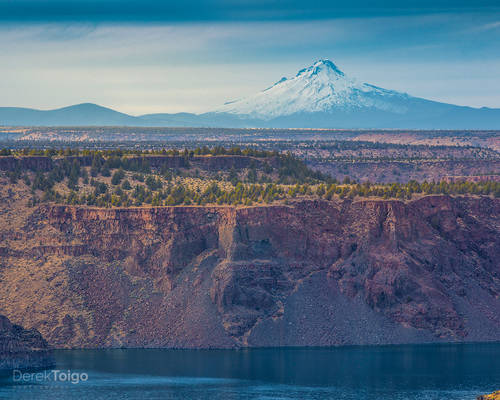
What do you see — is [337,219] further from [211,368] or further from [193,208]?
[211,368]

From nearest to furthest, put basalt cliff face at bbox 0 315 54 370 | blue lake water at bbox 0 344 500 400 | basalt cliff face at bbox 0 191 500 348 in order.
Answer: blue lake water at bbox 0 344 500 400
basalt cliff face at bbox 0 315 54 370
basalt cliff face at bbox 0 191 500 348

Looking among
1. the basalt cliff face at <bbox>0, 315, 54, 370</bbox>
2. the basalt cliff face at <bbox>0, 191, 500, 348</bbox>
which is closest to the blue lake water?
the basalt cliff face at <bbox>0, 315, 54, 370</bbox>

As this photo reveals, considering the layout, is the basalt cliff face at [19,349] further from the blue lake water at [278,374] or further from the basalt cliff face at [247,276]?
the basalt cliff face at [247,276]

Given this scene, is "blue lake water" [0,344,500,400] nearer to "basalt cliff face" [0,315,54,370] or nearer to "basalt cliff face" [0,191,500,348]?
"basalt cliff face" [0,315,54,370]

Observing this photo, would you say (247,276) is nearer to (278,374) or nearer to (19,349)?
(278,374)

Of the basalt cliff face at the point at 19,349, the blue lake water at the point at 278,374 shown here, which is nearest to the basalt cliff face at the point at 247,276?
the blue lake water at the point at 278,374

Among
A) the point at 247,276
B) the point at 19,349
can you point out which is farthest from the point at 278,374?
the point at 19,349
